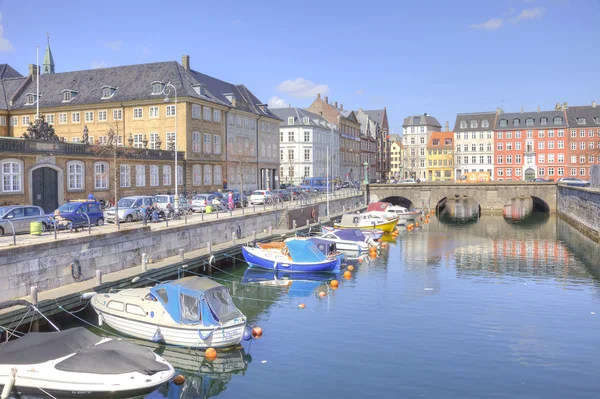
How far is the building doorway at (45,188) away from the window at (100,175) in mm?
4264

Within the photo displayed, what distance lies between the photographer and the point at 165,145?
61.1 m

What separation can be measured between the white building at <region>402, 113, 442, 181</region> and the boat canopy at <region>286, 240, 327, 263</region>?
4316 inches

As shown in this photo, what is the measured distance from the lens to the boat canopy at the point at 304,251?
3612 cm

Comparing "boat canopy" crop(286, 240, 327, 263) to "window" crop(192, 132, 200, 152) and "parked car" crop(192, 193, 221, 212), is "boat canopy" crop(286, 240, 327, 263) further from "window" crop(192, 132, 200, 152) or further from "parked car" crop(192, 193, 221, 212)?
"window" crop(192, 132, 200, 152)

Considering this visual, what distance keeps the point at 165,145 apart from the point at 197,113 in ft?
17.1

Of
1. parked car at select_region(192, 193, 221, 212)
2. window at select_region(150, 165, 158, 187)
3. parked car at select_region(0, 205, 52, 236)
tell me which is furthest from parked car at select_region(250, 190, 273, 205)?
parked car at select_region(0, 205, 52, 236)

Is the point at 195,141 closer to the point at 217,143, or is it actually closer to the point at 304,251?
the point at 217,143

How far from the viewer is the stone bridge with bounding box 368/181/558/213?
3226 inches

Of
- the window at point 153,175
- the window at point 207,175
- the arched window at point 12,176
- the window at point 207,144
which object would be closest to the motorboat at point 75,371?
the arched window at point 12,176

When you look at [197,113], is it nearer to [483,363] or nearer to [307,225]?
[307,225]

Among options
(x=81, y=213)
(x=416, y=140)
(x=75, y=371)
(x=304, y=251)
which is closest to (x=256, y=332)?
(x=75, y=371)

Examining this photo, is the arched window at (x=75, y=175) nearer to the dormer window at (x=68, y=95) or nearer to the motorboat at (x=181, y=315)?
the dormer window at (x=68, y=95)

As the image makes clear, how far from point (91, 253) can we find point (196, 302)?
28.3 feet

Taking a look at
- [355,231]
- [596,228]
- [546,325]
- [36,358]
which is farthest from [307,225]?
[36,358]
